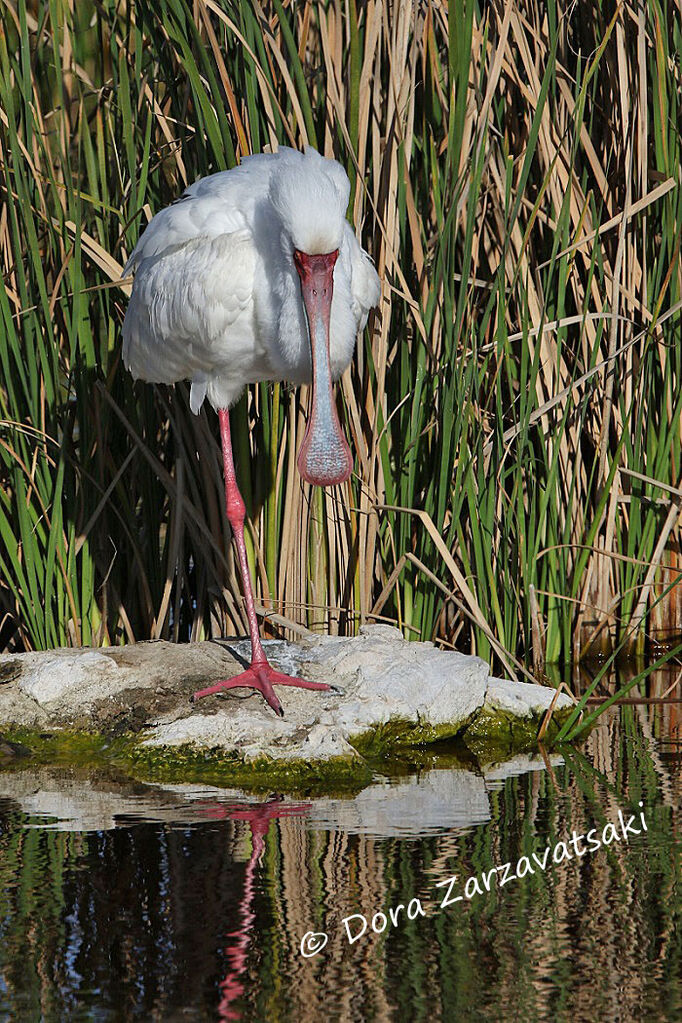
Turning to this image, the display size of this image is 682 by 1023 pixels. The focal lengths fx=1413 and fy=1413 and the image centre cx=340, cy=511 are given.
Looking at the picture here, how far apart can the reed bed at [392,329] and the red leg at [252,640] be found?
21 centimetres

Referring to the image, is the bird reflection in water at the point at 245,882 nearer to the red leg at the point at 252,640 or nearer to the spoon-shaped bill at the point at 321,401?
the red leg at the point at 252,640

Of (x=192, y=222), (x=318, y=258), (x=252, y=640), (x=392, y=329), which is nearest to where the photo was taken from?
(x=318, y=258)

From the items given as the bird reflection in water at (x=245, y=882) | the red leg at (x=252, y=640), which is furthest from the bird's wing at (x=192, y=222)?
the bird reflection in water at (x=245, y=882)

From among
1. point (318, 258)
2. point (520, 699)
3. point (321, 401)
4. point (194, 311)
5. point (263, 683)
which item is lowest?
point (520, 699)

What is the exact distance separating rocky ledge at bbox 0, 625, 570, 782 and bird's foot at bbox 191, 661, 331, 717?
0.9 inches

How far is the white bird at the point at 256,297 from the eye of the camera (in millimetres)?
3893

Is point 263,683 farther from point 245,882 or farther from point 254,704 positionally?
point 245,882

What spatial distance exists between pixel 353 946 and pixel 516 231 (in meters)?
2.79

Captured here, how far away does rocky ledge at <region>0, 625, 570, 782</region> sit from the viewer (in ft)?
12.3

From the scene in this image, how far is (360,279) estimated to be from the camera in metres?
4.21

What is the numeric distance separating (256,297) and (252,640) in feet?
3.36

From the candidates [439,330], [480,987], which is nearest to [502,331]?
[439,330]

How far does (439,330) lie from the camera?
4531 mm

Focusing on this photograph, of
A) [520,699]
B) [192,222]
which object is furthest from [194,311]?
[520,699]
